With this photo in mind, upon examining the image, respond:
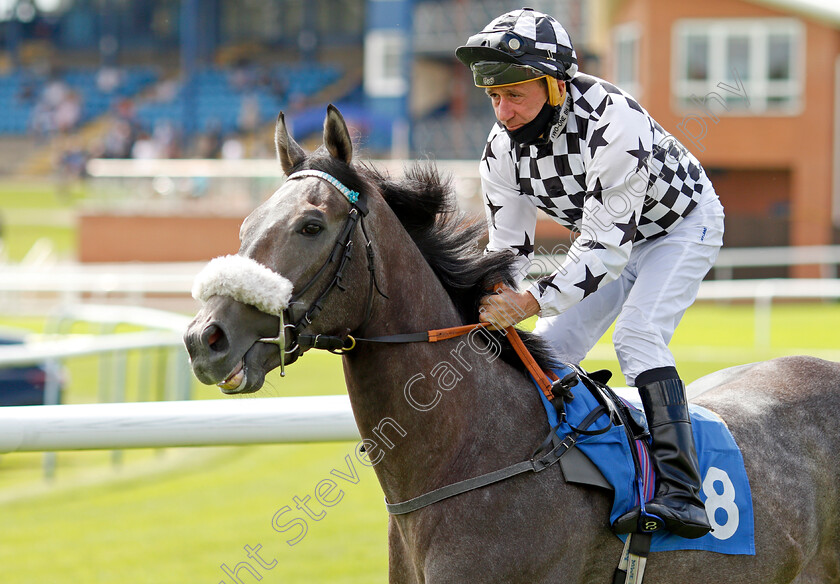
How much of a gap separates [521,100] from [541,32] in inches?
7.4

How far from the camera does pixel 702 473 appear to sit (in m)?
2.73

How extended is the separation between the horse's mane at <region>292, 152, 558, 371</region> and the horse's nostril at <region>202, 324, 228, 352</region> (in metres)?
0.62

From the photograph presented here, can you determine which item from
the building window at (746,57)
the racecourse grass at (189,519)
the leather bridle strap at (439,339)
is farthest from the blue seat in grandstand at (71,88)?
the leather bridle strap at (439,339)

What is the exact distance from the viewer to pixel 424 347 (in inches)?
97.5

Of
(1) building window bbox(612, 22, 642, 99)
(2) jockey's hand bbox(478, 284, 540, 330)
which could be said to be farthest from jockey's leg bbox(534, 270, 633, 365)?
(1) building window bbox(612, 22, 642, 99)

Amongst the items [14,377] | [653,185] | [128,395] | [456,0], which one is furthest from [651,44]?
[653,185]

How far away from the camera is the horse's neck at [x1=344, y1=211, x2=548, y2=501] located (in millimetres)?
2428

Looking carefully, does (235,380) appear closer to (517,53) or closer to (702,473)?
(517,53)

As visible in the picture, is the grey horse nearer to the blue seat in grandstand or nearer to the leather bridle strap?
the leather bridle strap

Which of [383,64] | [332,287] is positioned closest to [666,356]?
[332,287]

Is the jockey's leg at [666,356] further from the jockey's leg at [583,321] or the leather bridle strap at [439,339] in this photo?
the leather bridle strap at [439,339]

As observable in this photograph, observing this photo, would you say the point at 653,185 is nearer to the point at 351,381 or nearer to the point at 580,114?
the point at 580,114

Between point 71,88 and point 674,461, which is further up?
point 674,461

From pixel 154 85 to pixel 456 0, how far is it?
40.0 feet
